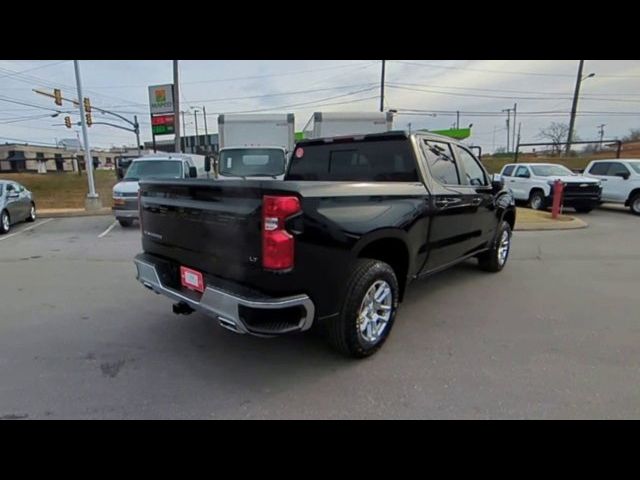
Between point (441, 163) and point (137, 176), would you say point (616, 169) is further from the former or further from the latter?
point (137, 176)

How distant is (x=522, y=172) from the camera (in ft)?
46.1

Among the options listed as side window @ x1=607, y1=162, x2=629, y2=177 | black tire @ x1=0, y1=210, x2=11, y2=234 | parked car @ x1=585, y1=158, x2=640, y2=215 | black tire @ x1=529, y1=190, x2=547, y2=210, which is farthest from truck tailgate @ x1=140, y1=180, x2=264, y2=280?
side window @ x1=607, y1=162, x2=629, y2=177

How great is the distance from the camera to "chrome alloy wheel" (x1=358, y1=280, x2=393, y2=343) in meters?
3.15

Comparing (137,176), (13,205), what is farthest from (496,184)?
(13,205)

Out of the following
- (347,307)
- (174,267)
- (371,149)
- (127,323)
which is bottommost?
(127,323)

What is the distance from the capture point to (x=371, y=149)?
13.2 ft

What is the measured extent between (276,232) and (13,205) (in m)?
11.5

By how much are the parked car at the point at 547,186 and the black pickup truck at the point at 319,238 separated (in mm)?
10420

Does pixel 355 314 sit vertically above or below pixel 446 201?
below

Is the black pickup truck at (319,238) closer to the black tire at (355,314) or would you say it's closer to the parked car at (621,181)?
the black tire at (355,314)

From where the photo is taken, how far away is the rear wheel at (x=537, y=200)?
13180 mm
